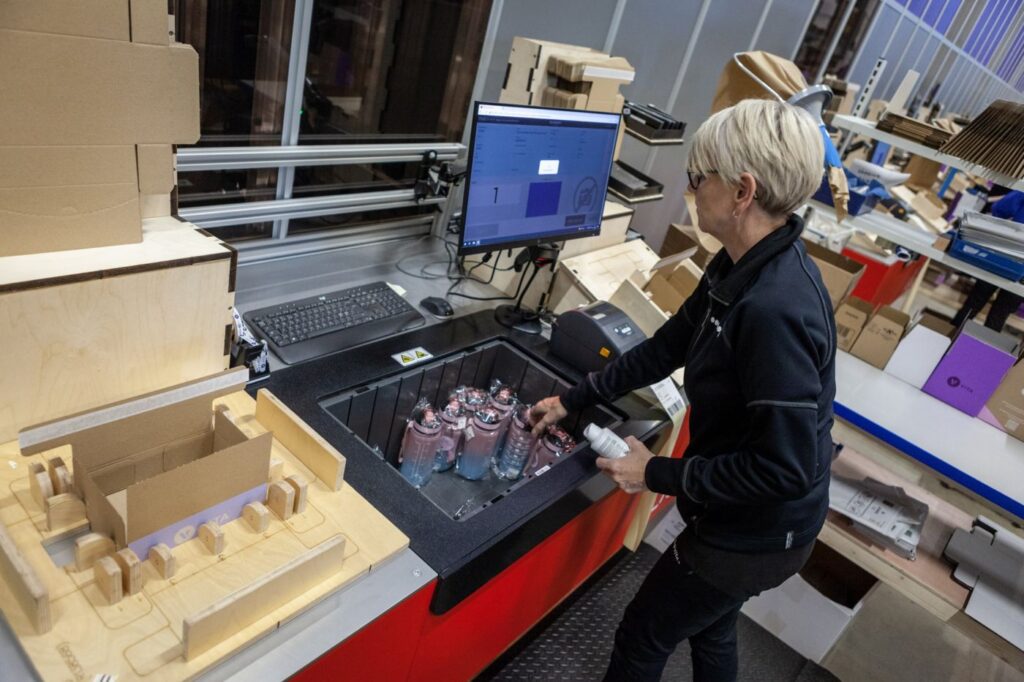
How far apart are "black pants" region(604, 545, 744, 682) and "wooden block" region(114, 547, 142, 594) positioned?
3.24ft

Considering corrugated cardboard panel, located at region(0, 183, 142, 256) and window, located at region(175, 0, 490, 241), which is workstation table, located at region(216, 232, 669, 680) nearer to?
window, located at region(175, 0, 490, 241)

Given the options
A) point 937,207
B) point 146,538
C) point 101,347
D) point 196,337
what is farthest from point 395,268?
point 937,207

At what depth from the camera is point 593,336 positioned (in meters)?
1.64

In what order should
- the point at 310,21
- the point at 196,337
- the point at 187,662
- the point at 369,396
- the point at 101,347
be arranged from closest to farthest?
the point at 187,662 → the point at 101,347 → the point at 196,337 → the point at 369,396 → the point at 310,21

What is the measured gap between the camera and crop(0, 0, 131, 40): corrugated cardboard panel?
0.78m

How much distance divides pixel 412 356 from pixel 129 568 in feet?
2.62

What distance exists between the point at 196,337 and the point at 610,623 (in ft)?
4.98

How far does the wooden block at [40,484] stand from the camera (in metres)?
0.86

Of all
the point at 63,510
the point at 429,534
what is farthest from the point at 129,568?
the point at 429,534

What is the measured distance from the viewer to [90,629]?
748mm

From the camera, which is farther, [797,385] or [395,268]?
[395,268]

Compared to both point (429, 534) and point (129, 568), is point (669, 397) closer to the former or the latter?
point (429, 534)

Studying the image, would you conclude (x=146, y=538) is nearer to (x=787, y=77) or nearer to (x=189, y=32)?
(x=189, y=32)

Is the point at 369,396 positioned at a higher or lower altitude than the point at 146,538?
lower
